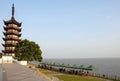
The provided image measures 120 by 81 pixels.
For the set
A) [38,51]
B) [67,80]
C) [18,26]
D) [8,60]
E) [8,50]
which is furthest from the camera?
[18,26]

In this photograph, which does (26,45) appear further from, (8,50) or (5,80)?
(5,80)

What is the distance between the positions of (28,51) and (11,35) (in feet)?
52.3

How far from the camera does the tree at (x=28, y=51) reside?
253ft

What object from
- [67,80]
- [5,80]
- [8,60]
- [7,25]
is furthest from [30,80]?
[7,25]

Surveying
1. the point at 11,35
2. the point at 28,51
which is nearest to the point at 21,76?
the point at 28,51

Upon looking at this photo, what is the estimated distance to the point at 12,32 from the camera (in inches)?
3529

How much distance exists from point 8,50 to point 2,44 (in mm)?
3997

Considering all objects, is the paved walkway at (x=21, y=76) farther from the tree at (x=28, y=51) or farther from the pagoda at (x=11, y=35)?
the pagoda at (x=11, y=35)

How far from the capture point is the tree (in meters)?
77.2

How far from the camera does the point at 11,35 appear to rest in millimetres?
90000

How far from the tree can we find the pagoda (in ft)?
31.0

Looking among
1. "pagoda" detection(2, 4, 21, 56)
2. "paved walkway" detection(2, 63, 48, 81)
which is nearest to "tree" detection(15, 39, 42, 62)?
"pagoda" detection(2, 4, 21, 56)

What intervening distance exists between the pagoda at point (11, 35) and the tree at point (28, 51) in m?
9.45

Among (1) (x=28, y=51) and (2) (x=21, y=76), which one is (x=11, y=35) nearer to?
(1) (x=28, y=51)
